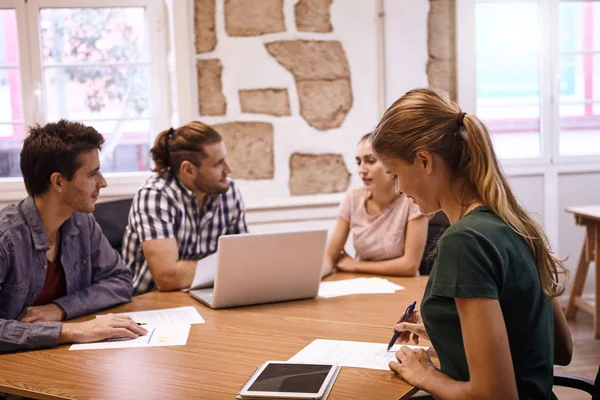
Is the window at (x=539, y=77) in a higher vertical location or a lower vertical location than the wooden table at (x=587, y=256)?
higher

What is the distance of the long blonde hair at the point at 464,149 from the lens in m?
1.50

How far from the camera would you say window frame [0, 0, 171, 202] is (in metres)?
4.00

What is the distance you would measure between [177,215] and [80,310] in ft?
2.49

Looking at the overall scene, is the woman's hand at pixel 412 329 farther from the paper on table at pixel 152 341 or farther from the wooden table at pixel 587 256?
the wooden table at pixel 587 256

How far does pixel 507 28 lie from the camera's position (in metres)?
4.83

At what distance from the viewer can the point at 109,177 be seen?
161 inches

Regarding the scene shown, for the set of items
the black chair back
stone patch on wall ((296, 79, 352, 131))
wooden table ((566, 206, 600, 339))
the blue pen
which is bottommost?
wooden table ((566, 206, 600, 339))

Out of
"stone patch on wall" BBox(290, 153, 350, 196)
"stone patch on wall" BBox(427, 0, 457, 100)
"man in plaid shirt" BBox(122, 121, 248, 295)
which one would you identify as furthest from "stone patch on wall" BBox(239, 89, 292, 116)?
"man in plaid shirt" BBox(122, 121, 248, 295)

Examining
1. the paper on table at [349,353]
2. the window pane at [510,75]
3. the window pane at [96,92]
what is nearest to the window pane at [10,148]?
the window pane at [96,92]

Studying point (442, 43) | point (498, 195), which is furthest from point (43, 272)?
point (442, 43)

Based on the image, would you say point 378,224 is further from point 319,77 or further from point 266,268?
point 319,77

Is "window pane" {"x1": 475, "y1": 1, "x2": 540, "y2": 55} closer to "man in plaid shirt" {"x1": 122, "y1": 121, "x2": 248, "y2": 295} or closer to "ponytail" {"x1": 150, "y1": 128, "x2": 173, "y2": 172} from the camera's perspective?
"man in plaid shirt" {"x1": 122, "y1": 121, "x2": 248, "y2": 295}

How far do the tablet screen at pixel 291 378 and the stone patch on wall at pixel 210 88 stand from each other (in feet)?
8.44

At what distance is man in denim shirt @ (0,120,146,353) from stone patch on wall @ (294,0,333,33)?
6.55ft
